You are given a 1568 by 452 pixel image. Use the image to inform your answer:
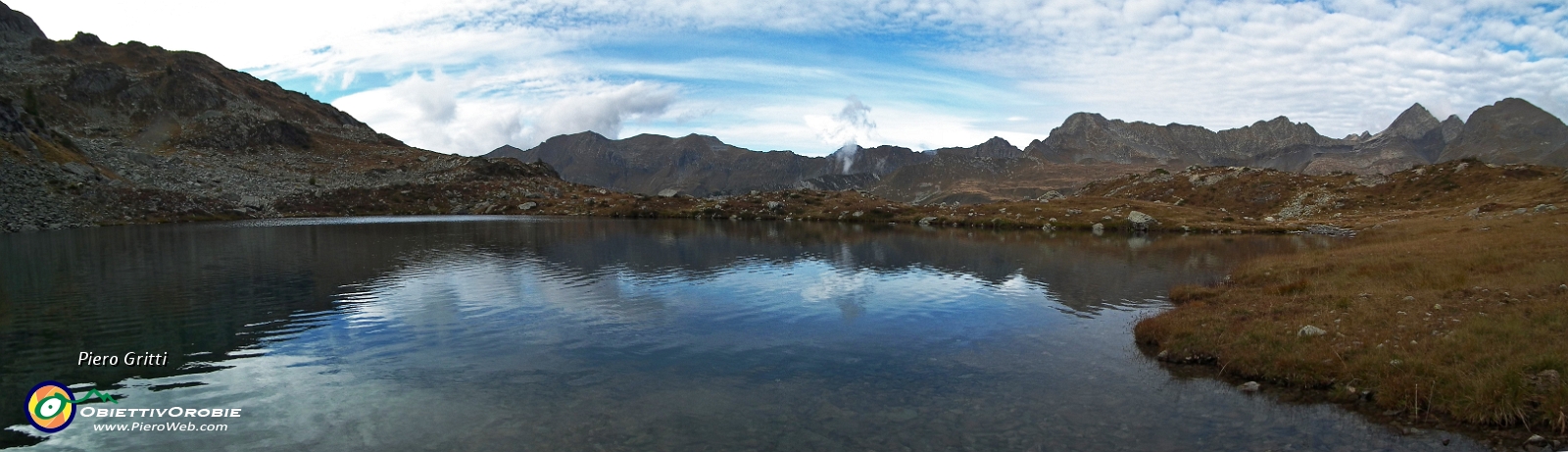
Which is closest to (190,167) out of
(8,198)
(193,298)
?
(8,198)

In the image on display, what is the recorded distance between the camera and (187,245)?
249ft

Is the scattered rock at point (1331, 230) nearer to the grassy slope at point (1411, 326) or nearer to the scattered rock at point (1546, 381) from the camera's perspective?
the grassy slope at point (1411, 326)

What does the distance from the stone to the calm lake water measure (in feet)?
209

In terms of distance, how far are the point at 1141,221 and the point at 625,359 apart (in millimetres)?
116254

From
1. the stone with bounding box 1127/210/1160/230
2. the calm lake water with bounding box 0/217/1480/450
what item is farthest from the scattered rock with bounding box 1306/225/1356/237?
the calm lake water with bounding box 0/217/1480/450

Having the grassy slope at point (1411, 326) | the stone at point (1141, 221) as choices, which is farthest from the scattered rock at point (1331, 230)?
the grassy slope at point (1411, 326)

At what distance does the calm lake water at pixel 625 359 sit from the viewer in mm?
19078

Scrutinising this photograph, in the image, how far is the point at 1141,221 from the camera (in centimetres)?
12069

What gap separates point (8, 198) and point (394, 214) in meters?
84.9

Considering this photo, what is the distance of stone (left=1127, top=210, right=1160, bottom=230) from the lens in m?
119

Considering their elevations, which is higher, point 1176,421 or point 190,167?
point 190,167

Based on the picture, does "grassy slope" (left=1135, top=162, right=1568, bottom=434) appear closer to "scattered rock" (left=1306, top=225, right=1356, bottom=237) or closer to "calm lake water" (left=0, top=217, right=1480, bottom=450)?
"calm lake water" (left=0, top=217, right=1480, bottom=450)

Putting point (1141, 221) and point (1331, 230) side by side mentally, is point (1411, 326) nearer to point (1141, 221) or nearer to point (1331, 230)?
point (1331, 230)

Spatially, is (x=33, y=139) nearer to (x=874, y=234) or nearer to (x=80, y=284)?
(x=80, y=284)
